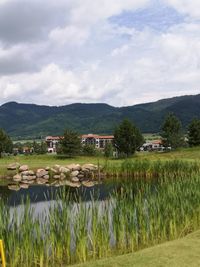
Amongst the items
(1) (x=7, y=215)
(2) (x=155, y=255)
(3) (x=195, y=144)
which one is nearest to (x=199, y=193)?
(2) (x=155, y=255)

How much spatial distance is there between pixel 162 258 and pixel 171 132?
52131 millimetres

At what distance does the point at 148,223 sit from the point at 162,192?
1.41 m

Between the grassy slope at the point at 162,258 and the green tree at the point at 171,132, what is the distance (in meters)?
49.1

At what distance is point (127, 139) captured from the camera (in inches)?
1992

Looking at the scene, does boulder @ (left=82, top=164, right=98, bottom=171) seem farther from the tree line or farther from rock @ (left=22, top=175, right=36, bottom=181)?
the tree line

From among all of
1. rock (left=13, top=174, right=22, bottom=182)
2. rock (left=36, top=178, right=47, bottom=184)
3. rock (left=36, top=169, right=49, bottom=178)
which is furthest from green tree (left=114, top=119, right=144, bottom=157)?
rock (left=13, top=174, right=22, bottom=182)

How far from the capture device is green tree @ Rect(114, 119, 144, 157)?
165 feet

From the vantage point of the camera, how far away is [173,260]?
7785mm

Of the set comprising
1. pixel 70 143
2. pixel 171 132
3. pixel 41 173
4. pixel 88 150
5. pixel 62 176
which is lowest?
pixel 62 176

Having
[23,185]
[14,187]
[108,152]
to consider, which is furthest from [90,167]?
[108,152]

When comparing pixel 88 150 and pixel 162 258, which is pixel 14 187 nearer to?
pixel 162 258

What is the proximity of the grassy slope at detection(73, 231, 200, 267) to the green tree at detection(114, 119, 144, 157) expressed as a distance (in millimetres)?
41490

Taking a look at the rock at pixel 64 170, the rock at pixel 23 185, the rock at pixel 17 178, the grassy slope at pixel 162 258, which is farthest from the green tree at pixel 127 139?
the grassy slope at pixel 162 258

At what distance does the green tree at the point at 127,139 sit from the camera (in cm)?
5041
